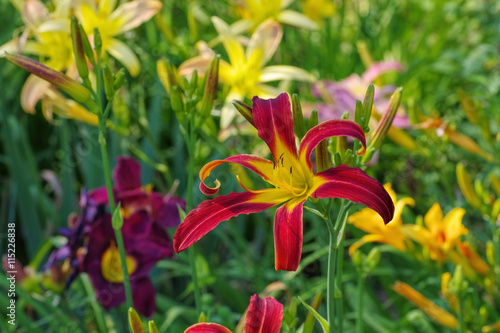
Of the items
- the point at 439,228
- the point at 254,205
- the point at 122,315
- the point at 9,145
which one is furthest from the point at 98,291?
the point at 9,145

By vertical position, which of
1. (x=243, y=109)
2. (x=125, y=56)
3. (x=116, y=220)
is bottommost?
(x=116, y=220)

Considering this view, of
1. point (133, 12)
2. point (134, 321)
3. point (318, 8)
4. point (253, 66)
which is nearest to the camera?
point (134, 321)

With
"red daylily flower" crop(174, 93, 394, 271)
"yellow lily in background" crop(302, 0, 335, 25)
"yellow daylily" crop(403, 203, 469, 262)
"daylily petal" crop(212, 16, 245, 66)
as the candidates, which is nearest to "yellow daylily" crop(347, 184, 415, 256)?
"yellow daylily" crop(403, 203, 469, 262)

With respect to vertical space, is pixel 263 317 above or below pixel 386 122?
below

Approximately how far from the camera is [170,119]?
10.2ft

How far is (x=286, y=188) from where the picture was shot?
0.90m

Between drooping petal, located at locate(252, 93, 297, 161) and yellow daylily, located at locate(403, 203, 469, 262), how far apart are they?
57 centimetres

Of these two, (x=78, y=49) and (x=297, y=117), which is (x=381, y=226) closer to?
(x=297, y=117)

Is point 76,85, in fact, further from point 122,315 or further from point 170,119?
point 170,119

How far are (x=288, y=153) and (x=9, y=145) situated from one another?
1685 millimetres

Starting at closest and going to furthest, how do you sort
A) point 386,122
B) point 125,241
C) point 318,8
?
point 386,122, point 125,241, point 318,8

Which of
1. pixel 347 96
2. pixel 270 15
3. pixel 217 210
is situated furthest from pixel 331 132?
pixel 270 15

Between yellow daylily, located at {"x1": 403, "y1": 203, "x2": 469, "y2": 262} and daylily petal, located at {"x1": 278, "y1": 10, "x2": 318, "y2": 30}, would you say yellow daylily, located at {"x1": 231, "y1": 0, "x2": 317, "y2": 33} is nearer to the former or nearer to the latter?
daylily petal, located at {"x1": 278, "y1": 10, "x2": 318, "y2": 30}

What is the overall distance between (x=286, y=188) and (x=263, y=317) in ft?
0.63
